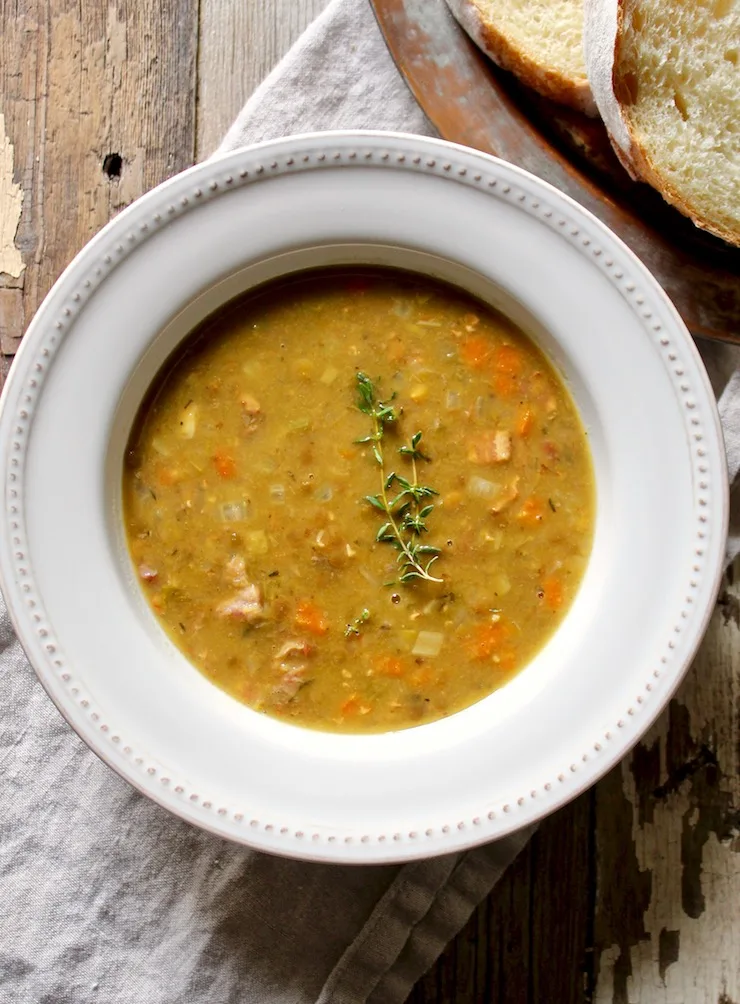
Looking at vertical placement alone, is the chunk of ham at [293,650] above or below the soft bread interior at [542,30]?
below

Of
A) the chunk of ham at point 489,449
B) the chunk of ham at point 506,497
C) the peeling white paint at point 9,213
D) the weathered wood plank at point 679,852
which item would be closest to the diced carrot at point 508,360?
the chunk of ham at point 489,449

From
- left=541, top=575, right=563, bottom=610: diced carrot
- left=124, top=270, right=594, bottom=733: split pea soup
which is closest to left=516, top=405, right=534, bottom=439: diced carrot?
left=124, top=270, right=594, bottom=733: split pea soup

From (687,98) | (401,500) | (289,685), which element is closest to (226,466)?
(401,500)

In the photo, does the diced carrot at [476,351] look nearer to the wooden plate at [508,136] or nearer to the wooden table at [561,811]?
the wooden plate at [508,136]

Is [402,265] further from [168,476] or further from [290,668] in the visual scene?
[290,668]

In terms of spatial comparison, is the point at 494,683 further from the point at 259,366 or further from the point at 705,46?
the point at 705,46

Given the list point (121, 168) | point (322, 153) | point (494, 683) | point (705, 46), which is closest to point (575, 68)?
point (705, 46)
